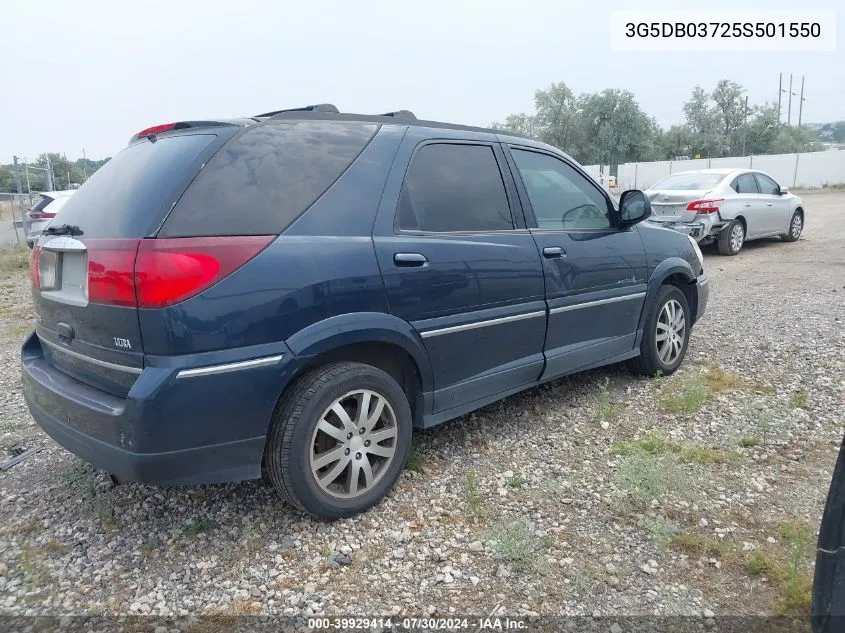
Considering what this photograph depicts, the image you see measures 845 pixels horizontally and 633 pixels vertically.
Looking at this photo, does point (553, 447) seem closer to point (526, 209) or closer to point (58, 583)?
point (526, 209)

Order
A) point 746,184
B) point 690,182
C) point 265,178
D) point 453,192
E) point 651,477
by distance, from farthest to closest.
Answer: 1. point 746,184
2. point 690,182
3. point 453,192
4. point 651,477
5. point 265,178

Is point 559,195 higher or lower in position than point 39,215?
higher

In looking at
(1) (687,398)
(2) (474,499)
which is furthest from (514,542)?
(1) (687,398)

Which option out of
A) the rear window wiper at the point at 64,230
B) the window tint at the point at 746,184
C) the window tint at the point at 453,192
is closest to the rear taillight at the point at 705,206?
the window tint at the point at 746,184

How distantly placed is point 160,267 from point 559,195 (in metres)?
2.61

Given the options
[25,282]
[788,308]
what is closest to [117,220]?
[788,308]

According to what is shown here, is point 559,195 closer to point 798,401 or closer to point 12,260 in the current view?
point 798,401

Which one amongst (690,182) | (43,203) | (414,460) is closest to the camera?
(414,460)

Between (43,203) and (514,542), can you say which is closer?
(514,542)

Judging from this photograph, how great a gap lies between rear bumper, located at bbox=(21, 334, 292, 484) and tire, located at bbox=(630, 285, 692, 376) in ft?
9.92

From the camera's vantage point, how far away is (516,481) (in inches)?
134

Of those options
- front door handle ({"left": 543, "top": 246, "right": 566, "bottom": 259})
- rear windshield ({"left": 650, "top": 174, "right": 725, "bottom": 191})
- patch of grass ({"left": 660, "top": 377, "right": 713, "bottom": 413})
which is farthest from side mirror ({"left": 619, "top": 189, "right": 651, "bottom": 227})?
rear windshield ({"left": 650, "top": 174, "right": 725, "bottom": 191})

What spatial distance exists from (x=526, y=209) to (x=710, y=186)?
864 cm

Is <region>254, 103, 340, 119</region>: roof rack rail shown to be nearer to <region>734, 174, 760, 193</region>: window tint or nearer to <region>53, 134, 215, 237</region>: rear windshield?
<region>53, 134, 215, 237</region>: rear windshield
